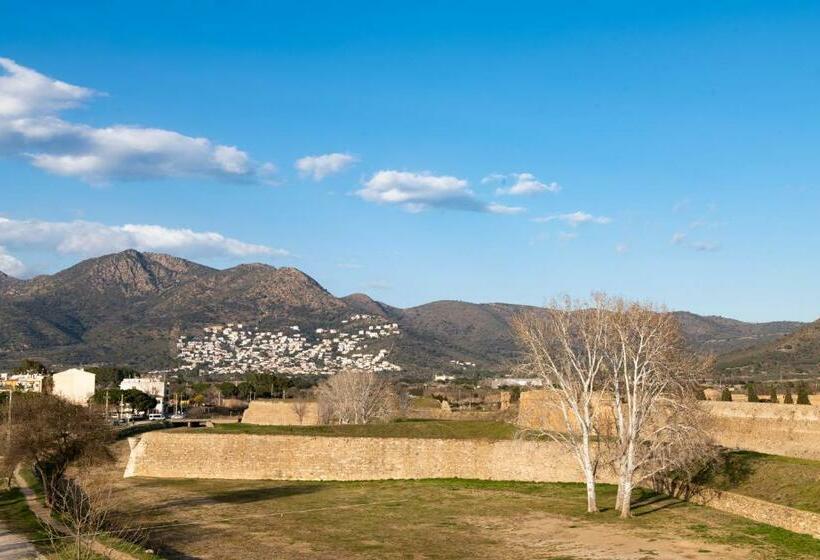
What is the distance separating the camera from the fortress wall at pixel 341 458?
4059 centimetres

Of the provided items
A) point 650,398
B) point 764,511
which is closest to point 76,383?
point 650,398

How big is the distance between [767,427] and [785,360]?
7541cm

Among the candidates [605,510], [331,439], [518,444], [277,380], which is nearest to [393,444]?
[331,439]

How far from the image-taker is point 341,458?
42.5 meters

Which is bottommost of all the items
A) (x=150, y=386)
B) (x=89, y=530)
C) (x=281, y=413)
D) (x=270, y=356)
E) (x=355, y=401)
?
(x=89, y=530)

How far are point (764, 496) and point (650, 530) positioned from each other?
5.76 metres

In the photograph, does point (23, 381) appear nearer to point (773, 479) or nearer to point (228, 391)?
point (228, 391)

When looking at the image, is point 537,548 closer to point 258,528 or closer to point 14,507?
point 258,528

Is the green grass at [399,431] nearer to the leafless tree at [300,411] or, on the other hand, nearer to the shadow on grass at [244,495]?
the shadow on grass at [244,495]

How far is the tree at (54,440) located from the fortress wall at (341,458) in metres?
6.22

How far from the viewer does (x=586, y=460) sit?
30688 mm

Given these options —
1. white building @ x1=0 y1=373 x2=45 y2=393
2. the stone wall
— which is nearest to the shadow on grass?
the stone wall

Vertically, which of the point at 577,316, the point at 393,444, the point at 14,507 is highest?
the point at 577,316

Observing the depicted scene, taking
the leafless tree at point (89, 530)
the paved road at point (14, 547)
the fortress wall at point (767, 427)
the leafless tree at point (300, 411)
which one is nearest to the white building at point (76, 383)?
the leafless tree at point (300, 411)
